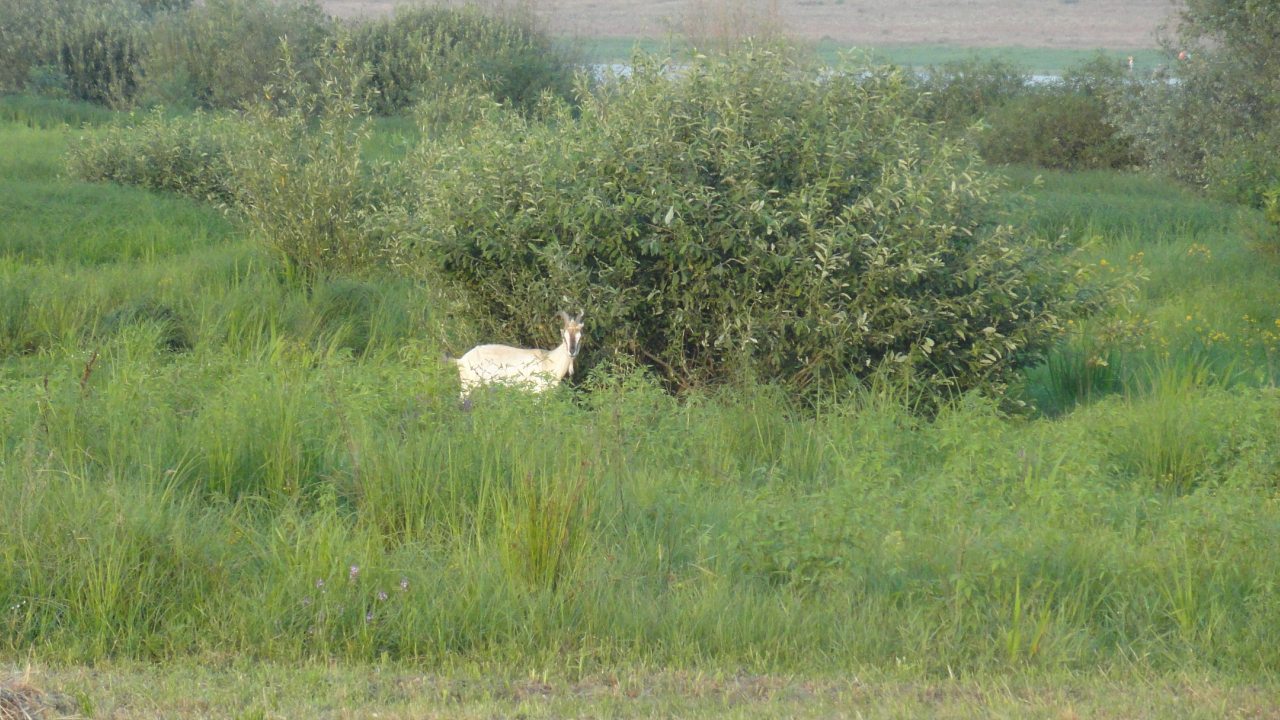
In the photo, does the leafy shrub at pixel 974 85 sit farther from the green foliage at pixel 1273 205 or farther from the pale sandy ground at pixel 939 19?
the pale sandy ground at pixel 939 19

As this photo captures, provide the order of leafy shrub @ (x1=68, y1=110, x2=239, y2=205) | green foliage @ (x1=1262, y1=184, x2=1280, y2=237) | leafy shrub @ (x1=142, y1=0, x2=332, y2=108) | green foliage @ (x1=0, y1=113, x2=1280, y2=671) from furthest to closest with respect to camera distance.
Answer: leafy shrub @ (x1=142, y1=0, x2=332, y2=108), leafy shrub @ (x1=68, y1=110, x2=239, y2=205), green foliage @ (x1=1262, y1=184, x2=1280, y2=237), green foliage @ (x1=0, y1=113, x2=1280, y2=671)

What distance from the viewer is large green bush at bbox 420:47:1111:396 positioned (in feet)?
26.9

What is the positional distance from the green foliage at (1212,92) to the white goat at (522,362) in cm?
1179

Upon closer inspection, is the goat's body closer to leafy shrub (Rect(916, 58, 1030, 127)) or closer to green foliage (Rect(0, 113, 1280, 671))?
green foliage (Rect(0, 113, 1280, 671))

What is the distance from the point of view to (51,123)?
21.1 meters

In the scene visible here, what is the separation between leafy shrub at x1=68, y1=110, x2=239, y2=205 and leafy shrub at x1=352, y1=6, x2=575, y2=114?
7.09m

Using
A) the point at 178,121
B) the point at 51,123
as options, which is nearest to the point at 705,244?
the point at 178,121

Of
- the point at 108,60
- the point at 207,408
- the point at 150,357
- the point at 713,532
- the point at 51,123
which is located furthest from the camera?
the point at 108,60

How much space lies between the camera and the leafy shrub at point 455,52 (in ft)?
79.9

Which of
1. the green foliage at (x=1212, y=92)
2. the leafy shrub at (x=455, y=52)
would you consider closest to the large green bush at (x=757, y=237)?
the green foliage at (x=1212, y=92)

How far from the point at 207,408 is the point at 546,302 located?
247 cm

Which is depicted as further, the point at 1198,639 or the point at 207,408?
the point at 207,408

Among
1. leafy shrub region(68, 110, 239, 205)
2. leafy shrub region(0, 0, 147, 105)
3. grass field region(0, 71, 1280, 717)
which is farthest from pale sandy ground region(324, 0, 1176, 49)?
grass field region(0, 71, 1280, 717)

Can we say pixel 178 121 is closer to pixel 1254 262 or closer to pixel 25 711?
pixel 1254 262
